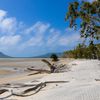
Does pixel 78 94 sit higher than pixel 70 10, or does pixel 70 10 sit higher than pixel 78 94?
pixel 70 10

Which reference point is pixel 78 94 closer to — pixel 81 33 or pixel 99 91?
pixel 99 91

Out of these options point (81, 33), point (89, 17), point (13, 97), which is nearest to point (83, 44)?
point (81, 33)


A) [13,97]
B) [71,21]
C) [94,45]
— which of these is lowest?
[13,97]

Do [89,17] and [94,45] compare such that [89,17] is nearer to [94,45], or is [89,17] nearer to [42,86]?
[94,45]

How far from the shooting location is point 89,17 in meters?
21.3

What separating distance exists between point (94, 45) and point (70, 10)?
367 centimetres

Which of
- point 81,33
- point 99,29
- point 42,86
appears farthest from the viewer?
point 81,33

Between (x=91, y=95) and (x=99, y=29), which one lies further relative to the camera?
(x=99, y=29)

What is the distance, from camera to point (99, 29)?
2044cm

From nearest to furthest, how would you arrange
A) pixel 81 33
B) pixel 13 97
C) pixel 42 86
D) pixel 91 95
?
pixel 91 95 → pixel 13 97 → pixel 42 86 → pixel 81 33

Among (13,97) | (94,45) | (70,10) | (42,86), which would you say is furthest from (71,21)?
(13,97)

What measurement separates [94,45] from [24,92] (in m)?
15.2

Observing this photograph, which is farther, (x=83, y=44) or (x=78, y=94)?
(x=83, y=44)

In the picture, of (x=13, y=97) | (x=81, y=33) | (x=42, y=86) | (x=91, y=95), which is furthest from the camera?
(x=81, y=33)
